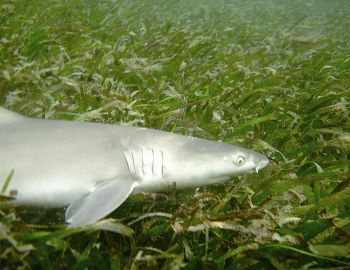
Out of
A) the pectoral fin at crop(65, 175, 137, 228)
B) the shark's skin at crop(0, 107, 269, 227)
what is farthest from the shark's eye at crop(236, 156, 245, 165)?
the pectoral fin at crop(65, 175, 137, 228)

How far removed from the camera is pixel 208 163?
6.87ft

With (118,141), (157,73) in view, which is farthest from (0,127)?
(157,73)

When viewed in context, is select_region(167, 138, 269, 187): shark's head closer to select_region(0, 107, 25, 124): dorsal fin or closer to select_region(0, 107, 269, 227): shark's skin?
select_region(0, 107, 269, 227): shark's skin

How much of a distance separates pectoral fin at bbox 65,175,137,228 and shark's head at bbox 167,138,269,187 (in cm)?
34

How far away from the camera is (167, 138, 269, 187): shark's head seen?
6.76ft

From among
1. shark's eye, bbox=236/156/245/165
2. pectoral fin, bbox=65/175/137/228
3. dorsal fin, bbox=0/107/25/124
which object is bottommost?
shark's eye, bbox=236/156/245/165

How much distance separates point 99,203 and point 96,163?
290 mm

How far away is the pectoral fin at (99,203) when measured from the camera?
1574 millimetres

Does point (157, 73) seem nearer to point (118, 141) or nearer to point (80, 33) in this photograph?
point (80, 33)

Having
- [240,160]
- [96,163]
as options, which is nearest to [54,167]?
[96,163]

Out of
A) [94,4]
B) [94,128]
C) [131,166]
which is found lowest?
[94,4]

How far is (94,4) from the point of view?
10695 millimetres

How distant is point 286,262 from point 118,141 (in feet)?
3.81

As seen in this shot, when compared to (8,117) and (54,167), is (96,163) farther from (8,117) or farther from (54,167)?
(8,117)
